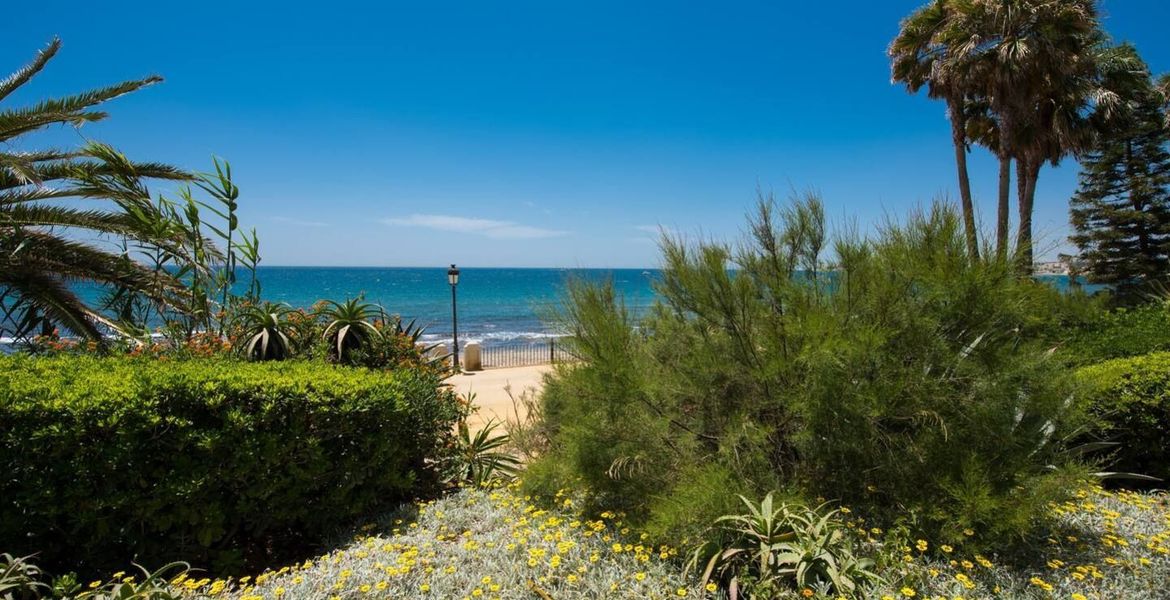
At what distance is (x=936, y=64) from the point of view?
17547 mm

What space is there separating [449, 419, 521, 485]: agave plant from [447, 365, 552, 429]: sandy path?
3.02 metres

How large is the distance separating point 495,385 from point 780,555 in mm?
11945

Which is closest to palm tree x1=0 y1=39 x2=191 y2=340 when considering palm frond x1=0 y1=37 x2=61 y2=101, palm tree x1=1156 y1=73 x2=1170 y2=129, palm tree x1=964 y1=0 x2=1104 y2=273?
palm frond x1=0 y1=37 x2=61 y2=101

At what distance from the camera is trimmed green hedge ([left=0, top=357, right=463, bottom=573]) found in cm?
309

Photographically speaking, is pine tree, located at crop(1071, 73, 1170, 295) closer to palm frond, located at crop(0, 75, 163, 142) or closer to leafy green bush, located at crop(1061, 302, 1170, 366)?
leafy green bush, located at crop(1061, 302, 1170, 366)

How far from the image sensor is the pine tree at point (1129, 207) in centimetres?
2511

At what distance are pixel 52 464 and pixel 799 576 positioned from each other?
157 inches

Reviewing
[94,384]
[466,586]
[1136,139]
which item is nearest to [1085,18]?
[1136,139]

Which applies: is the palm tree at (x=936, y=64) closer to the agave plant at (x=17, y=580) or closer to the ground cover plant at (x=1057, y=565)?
the ground cover plant at (x=1057, y=565)

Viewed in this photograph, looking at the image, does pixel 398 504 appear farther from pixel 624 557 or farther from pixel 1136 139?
pixel 1136 139

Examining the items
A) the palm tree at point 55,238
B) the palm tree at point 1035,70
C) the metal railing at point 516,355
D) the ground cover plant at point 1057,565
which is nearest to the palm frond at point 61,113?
the palm tree at point 55,238

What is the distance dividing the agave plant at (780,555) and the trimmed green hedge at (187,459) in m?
2.42

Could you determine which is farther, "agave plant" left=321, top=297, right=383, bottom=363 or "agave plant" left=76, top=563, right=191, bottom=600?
"agave plant" left=321, top=297, right=383, bottom=363

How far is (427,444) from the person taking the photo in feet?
15.1
